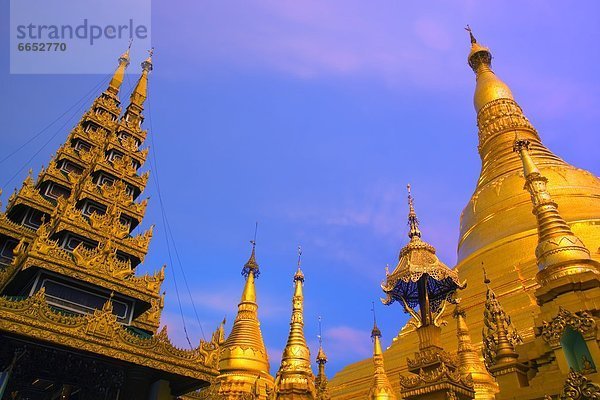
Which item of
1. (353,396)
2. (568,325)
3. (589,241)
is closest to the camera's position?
(568,325)

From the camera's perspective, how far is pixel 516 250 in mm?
22484

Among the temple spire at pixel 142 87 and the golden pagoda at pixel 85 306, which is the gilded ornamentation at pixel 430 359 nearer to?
the golden pagoda at pixel 85 306

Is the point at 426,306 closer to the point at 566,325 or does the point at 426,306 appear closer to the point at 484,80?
the point at 566,325

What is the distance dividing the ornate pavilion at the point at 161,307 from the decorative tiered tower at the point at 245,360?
83 millimetres

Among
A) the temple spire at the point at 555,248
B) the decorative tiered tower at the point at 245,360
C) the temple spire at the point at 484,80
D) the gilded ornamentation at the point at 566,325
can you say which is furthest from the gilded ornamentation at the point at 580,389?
the temple spire at the point at 484,80

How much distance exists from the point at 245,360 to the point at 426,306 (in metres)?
14.3

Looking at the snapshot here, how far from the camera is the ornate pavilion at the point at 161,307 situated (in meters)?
9.38

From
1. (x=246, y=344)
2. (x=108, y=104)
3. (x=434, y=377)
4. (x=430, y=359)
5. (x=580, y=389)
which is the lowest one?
(x=580, y=389)

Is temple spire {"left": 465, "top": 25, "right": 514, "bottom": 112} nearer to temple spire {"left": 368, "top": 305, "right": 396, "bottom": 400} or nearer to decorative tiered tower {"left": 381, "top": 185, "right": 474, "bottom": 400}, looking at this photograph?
temple spire {"left": 368, "top": 305, "right": 396, "bottom": 400}

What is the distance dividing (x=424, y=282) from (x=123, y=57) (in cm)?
2213

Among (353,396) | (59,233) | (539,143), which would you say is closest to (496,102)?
(539,143)

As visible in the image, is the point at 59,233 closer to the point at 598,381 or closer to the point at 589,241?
the point at 598,381

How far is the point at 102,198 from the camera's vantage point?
15078 millimetres

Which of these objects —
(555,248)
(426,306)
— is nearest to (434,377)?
(426,306)
